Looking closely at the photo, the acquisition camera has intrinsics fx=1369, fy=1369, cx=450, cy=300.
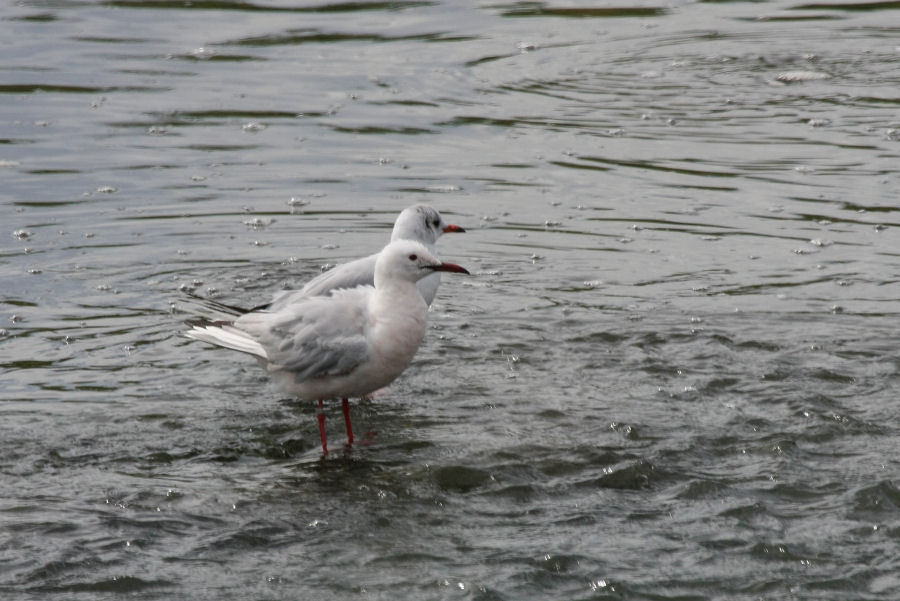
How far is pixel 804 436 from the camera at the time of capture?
244 inches

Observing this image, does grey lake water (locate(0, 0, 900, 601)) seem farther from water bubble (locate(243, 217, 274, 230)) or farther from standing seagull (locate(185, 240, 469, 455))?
standing seagull (locate(185, 240, 469, 455))

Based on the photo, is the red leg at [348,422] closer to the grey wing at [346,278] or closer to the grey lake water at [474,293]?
the grey lake water at [474,293]

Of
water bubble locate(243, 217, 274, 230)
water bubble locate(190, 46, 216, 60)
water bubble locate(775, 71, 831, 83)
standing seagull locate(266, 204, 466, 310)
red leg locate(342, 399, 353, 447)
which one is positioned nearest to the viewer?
red leg locate(342, 399, 353, 447)

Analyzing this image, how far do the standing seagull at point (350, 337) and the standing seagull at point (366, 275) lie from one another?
444mm

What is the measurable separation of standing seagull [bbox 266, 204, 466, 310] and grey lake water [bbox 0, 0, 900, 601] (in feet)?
1.43

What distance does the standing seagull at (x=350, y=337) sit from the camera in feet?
21.0

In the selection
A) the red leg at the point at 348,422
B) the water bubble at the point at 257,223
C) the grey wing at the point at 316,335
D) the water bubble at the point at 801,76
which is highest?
the water bubble at the point at 801,76

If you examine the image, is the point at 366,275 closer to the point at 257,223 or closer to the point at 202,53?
the point at 257,223

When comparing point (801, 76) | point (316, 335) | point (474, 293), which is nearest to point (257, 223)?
point (474, 293)

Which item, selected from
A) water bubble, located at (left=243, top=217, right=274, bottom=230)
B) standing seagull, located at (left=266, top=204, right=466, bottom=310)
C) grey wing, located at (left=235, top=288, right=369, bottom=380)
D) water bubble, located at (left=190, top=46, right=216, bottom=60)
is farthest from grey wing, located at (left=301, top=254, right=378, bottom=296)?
water bubble, located at (left=190, top=46, right=216, bottom=60)

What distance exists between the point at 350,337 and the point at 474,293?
7.57 feet

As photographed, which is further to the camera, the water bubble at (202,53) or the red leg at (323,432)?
the water bubble at (202,53)

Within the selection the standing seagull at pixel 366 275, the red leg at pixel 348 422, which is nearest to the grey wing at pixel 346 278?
the standing seagull at pixel 366 275

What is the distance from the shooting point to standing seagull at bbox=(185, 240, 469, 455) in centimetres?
641
